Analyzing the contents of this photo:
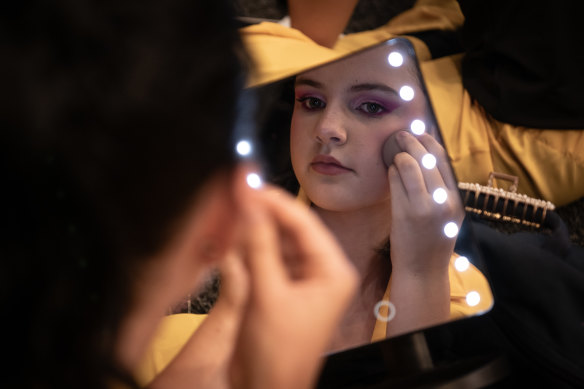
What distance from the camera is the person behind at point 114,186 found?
192mm

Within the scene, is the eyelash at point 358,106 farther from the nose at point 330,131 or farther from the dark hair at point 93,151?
the dark hair at point 93,151

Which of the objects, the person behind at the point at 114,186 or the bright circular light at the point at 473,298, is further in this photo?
the bright circular light at the point at 473,298

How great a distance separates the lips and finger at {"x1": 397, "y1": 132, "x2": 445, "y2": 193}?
5 cm

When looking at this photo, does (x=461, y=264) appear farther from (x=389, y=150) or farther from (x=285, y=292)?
(x=285, y=292)

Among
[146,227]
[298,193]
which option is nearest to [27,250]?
[146,227]

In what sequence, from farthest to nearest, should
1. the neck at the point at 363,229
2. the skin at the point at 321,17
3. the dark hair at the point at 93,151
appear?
1. the skin at the point at 321,17
2. the neck at the point at 363,229
3. the dark hair at the point at 93,151

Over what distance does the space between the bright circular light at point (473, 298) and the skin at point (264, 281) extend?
179 mm

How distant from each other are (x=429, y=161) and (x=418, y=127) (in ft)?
0.09

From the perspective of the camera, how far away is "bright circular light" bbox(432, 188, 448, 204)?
0.43 m

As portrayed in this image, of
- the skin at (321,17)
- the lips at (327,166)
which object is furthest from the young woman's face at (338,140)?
the skin at (321,17)

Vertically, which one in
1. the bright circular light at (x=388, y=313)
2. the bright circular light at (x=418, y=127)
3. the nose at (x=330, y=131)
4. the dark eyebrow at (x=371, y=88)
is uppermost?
the dark eyebrow at (x=371, y=88)

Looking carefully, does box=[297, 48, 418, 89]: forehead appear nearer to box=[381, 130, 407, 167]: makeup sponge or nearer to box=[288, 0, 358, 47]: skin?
box=[381, 130, 407, 167]: makeup sponge

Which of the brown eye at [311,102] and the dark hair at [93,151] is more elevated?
the dark hair at [93,151]

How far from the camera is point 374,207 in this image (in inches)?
16.7
